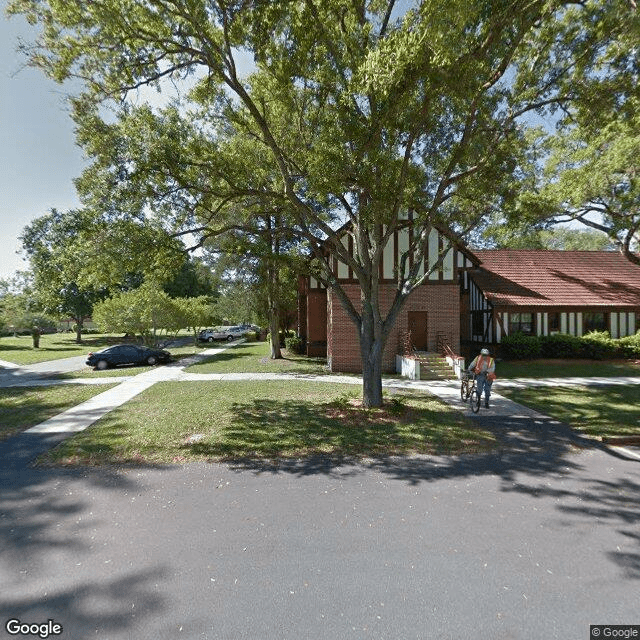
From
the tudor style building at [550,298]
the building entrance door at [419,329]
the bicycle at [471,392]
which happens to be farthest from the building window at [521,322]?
the bicycle at [471,392]

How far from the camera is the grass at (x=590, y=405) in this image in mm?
7891

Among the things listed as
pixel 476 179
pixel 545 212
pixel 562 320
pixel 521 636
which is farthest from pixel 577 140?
pixel 521 636

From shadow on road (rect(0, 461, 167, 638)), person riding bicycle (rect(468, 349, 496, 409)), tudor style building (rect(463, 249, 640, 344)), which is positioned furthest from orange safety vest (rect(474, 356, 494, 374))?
tudor style building (rect(463, 249, 640, 344))

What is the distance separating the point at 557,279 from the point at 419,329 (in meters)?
10.4

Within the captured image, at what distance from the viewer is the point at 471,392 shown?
9758 mm

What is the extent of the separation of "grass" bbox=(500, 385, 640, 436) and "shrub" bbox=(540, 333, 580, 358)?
5645mm

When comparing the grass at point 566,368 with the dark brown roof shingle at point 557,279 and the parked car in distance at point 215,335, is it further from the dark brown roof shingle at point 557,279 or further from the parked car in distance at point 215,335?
the parked car in distance at point 215,335

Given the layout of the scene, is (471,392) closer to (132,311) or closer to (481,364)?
(481,364)

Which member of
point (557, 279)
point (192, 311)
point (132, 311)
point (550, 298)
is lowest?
point (132, 311)

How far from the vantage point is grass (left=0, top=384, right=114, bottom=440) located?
8.30 m

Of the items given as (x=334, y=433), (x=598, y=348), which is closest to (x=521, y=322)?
(x=598, y=348)

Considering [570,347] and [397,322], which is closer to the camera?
[397,322]

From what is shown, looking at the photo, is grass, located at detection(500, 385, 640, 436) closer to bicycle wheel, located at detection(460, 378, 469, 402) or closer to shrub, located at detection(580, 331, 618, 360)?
bicycle wheel, located at detection(460, 378, 469, 402)

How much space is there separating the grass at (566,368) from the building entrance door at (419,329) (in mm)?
3379
